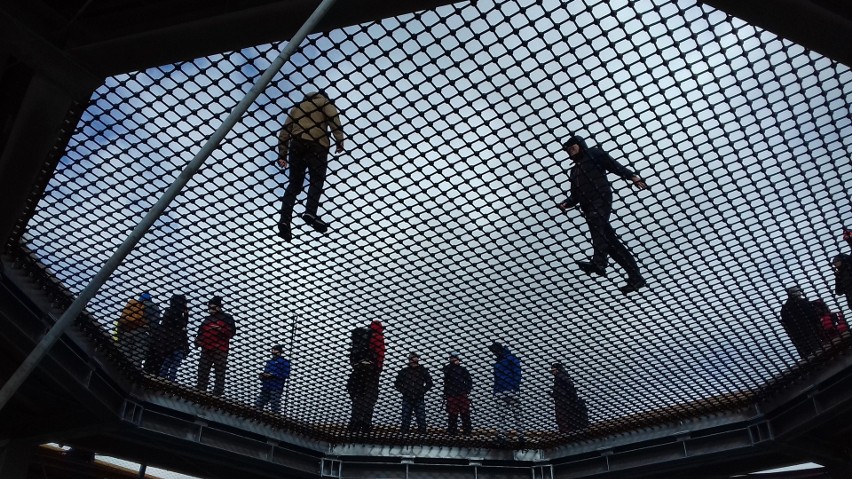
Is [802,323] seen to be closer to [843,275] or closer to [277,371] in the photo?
[843,275]

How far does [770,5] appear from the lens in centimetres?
240

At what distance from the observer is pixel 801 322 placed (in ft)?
17.2

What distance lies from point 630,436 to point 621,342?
4.67 feet

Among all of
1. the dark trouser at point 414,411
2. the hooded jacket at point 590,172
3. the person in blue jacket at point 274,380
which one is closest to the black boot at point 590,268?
the hooded jacket at point 590,172

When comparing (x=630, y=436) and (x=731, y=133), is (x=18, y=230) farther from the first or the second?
(x=630, y=436)

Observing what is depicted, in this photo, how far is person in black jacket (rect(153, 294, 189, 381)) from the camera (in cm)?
520

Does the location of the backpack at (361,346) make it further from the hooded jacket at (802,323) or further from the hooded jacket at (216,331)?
the hooded jacket at (802,323)

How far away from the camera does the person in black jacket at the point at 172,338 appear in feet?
17.1

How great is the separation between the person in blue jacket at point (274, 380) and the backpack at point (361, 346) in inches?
21.7

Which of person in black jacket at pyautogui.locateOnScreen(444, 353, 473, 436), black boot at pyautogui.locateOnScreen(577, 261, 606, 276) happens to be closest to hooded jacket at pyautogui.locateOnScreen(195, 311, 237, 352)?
person in black jacket at pyautogui.locateOnScreen(444, 353, 473, 436)

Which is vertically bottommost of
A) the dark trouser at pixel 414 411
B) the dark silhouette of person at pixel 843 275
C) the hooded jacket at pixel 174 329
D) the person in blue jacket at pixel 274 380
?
the dark trouser at pixel 414 411

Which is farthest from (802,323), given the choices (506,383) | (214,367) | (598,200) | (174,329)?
(174,329)

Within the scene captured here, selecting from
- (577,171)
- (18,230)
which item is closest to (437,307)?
(577,171)

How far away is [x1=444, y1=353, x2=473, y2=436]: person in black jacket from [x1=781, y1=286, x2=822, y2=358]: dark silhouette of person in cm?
241
